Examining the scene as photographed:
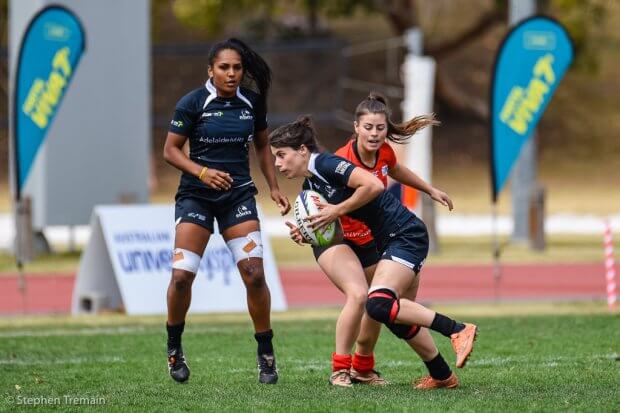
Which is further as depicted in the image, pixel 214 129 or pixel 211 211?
pixel 211 211

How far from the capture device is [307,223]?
8164 mm

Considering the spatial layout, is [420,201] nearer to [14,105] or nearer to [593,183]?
[14,105]

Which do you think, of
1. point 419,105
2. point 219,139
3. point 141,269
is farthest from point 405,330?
point 419,105

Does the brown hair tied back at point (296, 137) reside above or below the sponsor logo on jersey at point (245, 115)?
below

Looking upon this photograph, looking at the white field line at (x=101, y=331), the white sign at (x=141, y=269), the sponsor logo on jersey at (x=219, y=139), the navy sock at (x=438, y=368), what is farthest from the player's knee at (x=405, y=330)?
the white sign at (x=141, y=269)

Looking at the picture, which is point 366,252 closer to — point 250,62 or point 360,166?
point 360,166

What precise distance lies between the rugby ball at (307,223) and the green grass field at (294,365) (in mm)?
899

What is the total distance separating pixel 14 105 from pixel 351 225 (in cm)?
714

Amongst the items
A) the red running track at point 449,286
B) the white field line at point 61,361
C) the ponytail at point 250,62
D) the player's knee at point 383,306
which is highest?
the ponytail at point 250,62

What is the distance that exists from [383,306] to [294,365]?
84.3 inches

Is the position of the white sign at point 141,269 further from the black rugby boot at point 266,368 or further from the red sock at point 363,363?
the red sock at point 363,363

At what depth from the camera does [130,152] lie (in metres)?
21.9

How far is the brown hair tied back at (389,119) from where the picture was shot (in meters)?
8.38

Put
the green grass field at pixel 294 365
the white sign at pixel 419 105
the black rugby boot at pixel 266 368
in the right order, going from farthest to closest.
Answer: the white sign at pixel 419 105 → the black rugby boot at pixel 266 368 → the green grass field at pixel 294 365
